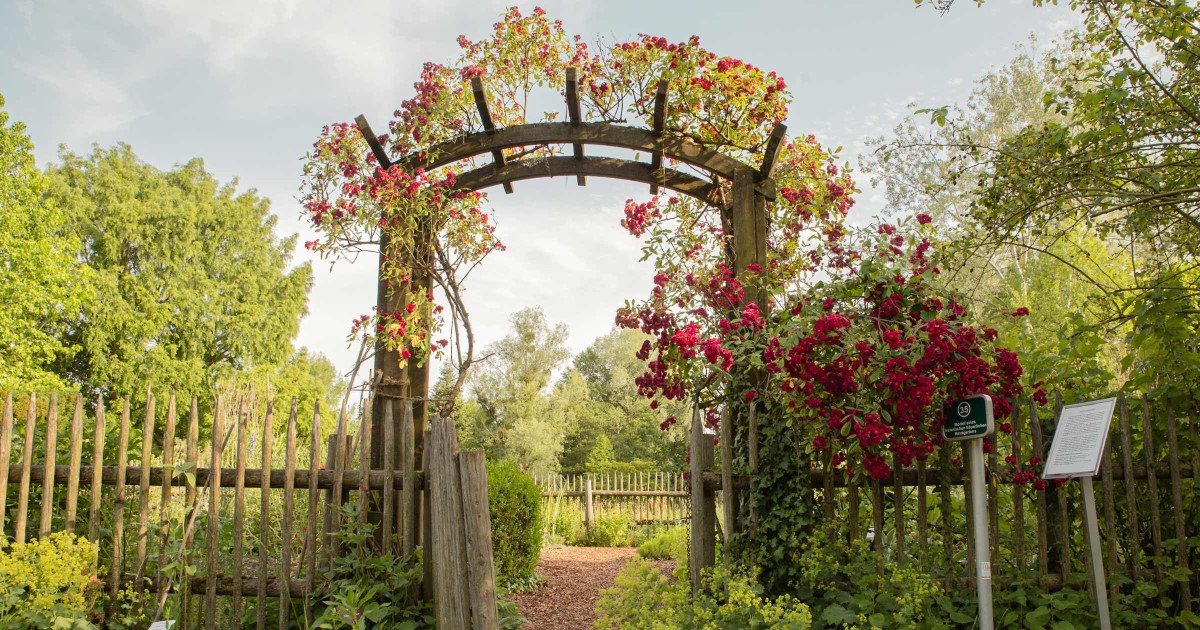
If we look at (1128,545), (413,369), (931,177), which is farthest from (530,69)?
(931,177)

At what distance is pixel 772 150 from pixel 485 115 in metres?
1.80

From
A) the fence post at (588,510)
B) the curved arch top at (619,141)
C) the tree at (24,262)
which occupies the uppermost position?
the tree at (24,262)

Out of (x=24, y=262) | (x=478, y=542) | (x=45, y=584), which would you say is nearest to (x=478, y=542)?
(x=478, y=542)

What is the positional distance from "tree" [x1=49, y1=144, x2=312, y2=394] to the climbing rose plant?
15553mm

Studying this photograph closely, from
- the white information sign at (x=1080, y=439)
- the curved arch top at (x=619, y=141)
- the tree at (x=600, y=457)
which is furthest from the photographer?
the tree at (x=600, y=457)

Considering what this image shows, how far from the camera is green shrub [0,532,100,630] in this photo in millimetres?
3135

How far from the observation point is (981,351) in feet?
11.1

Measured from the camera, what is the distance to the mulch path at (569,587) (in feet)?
20.0

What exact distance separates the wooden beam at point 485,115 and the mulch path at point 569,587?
2851 mm

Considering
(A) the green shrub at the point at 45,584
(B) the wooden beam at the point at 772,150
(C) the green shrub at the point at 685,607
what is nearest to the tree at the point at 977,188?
(B) the wooden beam at the point at 772,150

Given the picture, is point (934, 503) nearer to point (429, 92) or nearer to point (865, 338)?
point (865, 338)

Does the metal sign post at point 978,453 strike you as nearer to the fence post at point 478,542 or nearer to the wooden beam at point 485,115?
the fence post at point 478,542

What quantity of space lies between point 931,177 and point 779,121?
15.7 metres

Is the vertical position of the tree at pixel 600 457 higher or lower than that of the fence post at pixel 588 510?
higher
